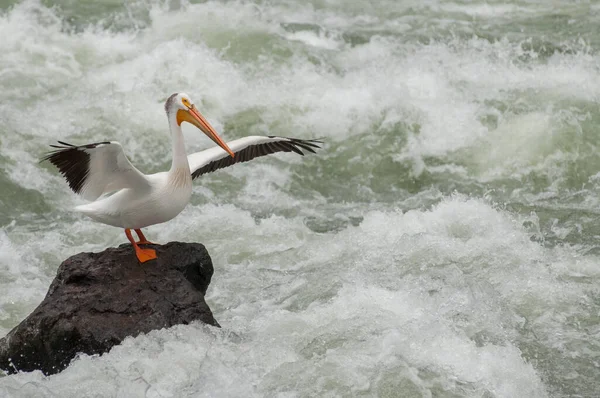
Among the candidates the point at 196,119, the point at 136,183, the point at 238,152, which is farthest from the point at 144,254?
the point at 238,152

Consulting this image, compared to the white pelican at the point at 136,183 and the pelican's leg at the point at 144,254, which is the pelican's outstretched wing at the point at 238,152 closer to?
the white pelican at the point at 136,183

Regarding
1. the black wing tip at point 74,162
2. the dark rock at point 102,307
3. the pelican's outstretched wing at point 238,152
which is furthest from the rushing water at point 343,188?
the black wing tip at point 74,162

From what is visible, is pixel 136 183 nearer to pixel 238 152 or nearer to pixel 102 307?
pixel 102 307

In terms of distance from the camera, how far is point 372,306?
5.95 meters

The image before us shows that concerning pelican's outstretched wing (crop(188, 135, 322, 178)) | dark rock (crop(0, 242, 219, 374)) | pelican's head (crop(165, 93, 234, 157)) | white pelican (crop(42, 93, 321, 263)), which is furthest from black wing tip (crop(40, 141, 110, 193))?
pelican's outstretched wing (crop(188, 135, 322, 178))

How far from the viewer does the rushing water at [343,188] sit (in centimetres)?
533

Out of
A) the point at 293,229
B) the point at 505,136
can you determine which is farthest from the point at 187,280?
the point at 505,136

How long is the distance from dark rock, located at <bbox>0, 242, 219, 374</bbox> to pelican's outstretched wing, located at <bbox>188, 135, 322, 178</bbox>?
2.75 feet

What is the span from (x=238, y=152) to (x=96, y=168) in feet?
4.06

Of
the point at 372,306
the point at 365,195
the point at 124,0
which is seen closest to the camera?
the point at 372,306

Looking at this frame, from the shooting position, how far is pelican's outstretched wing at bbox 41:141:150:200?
5.26 m

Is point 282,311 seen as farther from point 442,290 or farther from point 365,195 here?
point 365,195

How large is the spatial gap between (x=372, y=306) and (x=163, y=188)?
1.51 m

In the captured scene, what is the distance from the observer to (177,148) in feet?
18.2
